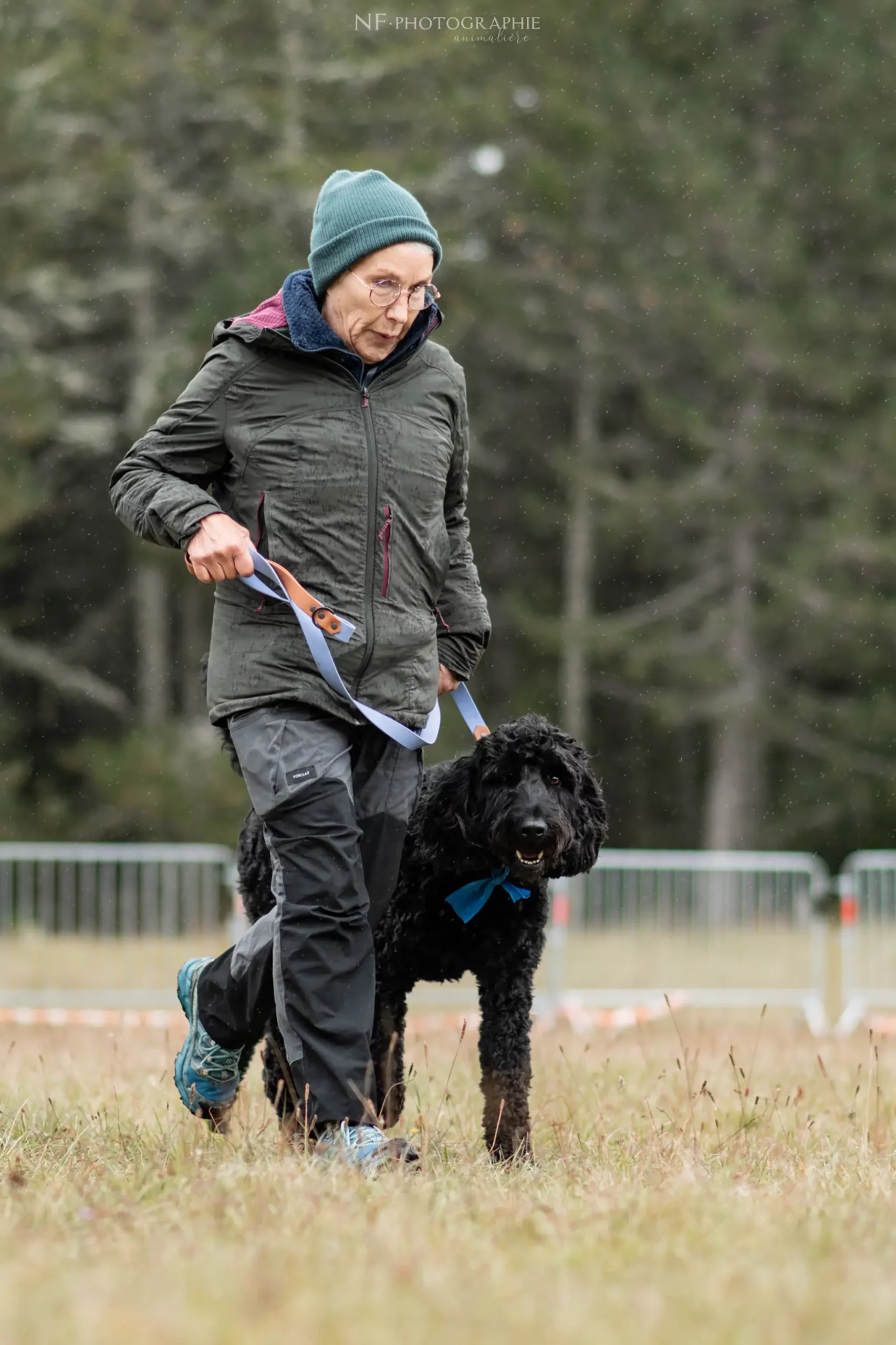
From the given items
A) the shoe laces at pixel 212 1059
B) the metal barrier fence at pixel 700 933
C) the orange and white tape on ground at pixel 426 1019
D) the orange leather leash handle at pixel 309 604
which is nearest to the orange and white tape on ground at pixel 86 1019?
the orange and white tape on ground at pixel 426 1019

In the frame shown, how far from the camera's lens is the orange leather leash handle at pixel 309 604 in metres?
4.02

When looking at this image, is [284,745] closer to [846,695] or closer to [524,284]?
[524,284]

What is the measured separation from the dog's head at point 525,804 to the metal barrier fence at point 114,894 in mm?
9659

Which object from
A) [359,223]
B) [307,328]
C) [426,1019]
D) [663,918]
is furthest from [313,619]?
[663,918]

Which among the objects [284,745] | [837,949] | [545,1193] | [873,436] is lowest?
[837,949]

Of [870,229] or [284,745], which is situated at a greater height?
[870,229]

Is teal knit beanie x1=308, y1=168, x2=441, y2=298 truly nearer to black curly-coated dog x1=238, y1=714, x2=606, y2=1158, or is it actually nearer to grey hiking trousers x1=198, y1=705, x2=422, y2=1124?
grey hiking trousers x1=198, y1=705, x2=422, y2=1124

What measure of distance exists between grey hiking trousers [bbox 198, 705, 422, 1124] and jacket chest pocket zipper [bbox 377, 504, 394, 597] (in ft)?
1.08

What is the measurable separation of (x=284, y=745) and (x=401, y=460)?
2.36 feet

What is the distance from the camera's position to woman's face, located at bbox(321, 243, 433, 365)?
4133mm

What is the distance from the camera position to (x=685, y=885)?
45.5 ft

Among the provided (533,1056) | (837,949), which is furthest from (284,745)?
(837,949)

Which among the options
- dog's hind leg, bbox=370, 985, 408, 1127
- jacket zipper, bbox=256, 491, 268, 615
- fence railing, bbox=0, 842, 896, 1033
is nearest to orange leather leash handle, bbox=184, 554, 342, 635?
jacket zipper, bbox=256, 491, 268, 615

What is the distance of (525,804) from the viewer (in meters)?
4.52
